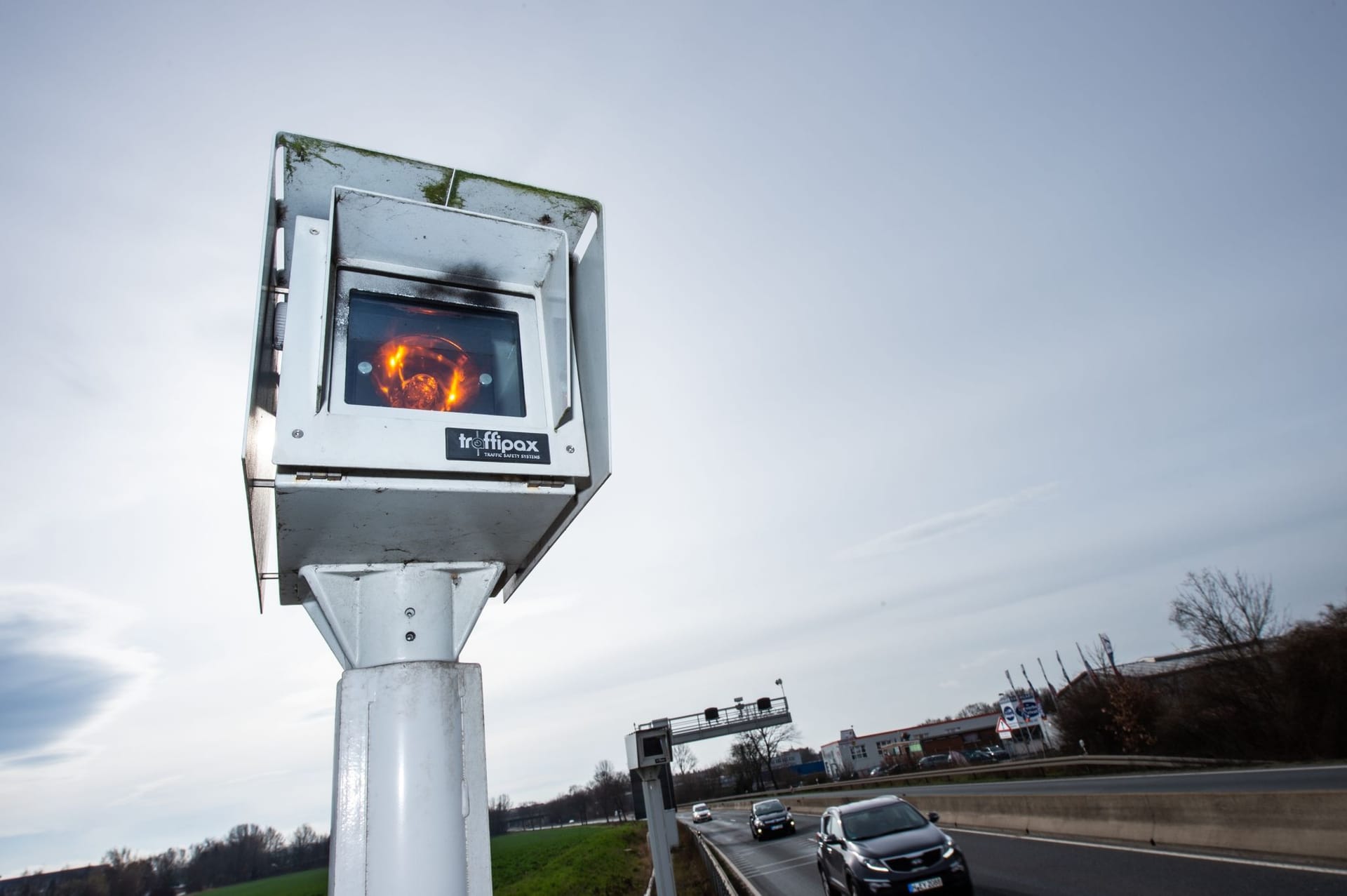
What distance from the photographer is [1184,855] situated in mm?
9336

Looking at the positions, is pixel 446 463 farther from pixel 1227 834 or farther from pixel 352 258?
pixel 1227 834

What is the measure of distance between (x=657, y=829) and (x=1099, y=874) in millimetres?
6134

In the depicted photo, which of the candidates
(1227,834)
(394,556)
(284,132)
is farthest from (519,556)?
(1227,834)

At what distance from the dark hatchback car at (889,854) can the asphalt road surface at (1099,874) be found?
92 centimetres

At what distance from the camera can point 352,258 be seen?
6.54 feet

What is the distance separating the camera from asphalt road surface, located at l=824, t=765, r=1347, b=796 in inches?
516

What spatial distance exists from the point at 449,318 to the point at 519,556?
0.75m

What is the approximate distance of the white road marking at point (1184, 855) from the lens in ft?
24.6

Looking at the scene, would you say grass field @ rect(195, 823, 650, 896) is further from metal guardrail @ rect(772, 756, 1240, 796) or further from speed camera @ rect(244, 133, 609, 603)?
metal guardrail @ rect(772, 756, 1240, 796)

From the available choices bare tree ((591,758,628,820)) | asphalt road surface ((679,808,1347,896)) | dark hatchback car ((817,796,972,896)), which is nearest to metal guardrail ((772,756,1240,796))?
asphalt road surface ((679,808,1347,896))

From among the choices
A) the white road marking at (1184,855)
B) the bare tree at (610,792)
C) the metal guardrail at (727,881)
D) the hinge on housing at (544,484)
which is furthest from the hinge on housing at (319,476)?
the bare tree at (610,792)

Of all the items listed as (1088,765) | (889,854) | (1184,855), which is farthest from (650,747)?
(1088,765)

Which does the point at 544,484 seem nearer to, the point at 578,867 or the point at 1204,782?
the point at 1204,782

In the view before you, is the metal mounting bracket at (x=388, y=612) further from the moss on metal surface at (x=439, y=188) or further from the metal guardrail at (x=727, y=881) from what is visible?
the metal guardrail at (x=727, y=881)
